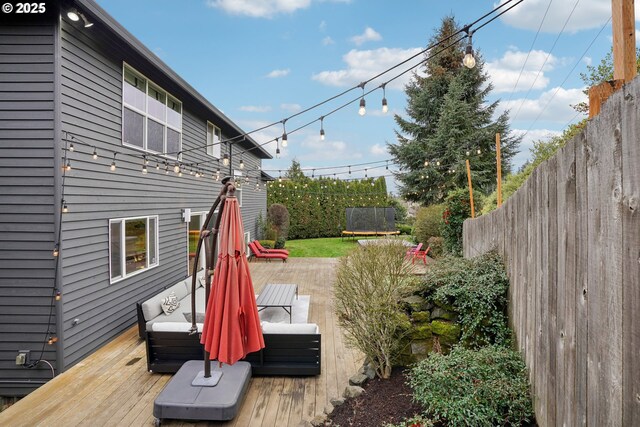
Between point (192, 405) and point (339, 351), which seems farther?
point (339, 351)

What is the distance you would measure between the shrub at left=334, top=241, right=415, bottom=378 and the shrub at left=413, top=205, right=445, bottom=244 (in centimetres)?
1047

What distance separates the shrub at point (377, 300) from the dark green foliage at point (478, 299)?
417mm

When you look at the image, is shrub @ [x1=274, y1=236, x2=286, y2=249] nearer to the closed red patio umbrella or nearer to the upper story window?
the upper story window

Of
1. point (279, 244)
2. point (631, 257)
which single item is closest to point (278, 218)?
point (279, 244)

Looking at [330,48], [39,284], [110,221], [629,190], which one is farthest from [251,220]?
[629,190]

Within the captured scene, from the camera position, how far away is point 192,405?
3.45 metres

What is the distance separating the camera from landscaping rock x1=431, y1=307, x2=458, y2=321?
364 centimetres

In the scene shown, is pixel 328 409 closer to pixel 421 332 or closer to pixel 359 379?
pixel 359 379

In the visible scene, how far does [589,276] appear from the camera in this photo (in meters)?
1.59

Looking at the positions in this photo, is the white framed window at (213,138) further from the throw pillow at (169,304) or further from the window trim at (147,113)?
the throw pillow at (169,304)

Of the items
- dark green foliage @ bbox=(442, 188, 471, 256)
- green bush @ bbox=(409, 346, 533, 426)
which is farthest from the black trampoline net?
green bush @ bbox=(409, 346, 533, 426)

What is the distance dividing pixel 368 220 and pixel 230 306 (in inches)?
717

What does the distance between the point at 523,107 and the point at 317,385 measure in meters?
17.7

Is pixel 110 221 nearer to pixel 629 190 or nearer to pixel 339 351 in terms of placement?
pixel 339 351
